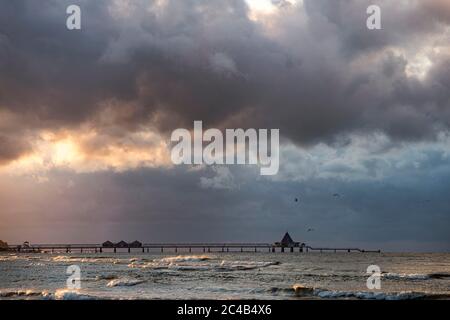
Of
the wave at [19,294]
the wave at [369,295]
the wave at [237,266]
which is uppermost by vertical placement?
the wave at [19,294]

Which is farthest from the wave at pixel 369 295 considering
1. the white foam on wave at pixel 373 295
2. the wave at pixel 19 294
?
the wave at pixel 19 294

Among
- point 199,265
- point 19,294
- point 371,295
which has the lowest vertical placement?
point 199,265

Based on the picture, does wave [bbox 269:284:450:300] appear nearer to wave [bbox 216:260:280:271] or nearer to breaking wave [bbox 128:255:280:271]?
breaking wave [bbox 128:255:280:271]

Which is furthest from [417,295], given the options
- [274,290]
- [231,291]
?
[231,291]

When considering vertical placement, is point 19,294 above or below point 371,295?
above

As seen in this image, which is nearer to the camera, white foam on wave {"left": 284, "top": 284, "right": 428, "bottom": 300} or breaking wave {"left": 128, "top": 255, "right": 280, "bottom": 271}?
white foam on wave {"left": 284, "top": 284, "right": 428, "bottom": 300}

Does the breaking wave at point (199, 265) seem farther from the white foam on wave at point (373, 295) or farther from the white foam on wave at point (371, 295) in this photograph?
the white foam on wave at point (373, 295)

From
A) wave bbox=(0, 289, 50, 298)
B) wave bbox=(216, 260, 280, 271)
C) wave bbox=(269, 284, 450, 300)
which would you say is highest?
wave bbox=(0, 289, 50, 298)

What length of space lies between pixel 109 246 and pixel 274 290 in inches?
6603

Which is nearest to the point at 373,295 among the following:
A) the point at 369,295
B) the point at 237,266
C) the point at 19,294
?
the point at 369,295

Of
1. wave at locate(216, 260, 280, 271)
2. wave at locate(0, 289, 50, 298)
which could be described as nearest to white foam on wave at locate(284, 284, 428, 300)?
wave at locate(0, 289, 50, 298)

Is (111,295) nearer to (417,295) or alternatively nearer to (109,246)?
(417,295)

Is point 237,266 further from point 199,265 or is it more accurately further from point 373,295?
point 373,295
